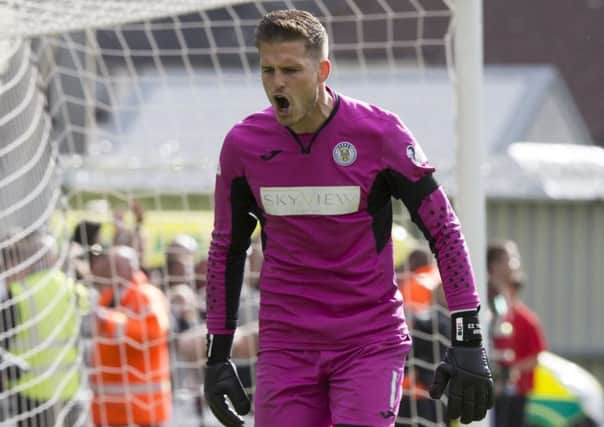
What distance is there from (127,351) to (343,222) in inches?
149

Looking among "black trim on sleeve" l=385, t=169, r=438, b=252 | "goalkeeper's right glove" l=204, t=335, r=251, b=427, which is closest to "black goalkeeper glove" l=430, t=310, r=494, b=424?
"black trim on sleeve" l=385, t=169, r=438, b=252

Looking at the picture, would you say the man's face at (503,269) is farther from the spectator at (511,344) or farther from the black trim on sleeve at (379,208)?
the black trim on sleeve at (379,208)

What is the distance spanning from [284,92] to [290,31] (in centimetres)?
19

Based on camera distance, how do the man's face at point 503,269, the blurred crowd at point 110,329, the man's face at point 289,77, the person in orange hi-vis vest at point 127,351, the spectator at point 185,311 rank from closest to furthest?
the man's face at point 289,77 < the blurred crowd at point 110,329 < the person in orange hi-vis vest at point 127,351 < the spectator at point 185,311 < the man's face at point 503,269

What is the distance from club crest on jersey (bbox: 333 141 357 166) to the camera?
423 cm

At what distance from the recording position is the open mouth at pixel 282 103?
412 centimetres

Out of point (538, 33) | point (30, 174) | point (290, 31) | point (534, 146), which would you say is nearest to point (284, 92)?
point (290, 31)

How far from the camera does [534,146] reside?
1418 cm

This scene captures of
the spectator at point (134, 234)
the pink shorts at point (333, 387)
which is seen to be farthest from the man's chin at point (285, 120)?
the spectator at point (134, 234)

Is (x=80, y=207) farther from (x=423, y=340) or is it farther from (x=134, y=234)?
(x=423, y=340)

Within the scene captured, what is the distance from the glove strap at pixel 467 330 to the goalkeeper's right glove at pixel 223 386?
2.51 feet

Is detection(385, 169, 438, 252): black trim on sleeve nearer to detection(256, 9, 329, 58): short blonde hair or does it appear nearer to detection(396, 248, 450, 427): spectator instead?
detection(256, 9, 329, 58): short blonde hair

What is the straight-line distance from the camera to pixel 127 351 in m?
7.74

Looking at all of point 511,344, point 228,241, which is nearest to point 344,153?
point 228,241
